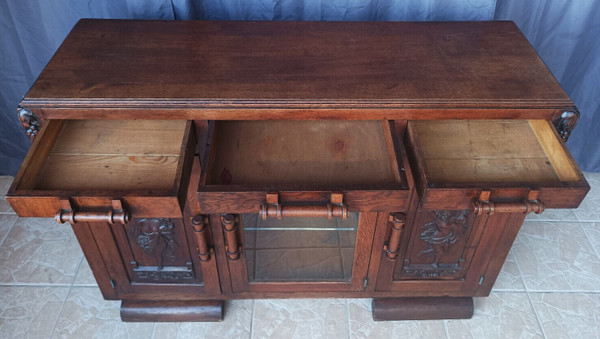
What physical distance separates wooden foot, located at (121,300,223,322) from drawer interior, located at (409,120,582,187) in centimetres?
76

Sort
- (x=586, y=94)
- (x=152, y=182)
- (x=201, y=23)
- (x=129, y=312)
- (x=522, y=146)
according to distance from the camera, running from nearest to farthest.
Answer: (x=152, y=182)
(x=522, y=146)
(x=201, y=23)
(x=129, y=312)
(x=586, y=94)

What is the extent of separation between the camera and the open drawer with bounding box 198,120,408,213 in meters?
0.92

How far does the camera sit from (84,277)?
1.49m

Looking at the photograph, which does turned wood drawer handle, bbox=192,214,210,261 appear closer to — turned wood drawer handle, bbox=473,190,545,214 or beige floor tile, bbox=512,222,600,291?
turned wood drawer handle, bbox=473,190,545,214

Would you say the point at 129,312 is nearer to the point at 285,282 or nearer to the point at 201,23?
the point at 285,282

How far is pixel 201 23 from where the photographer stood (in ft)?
3.92

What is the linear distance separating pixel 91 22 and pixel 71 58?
0.19 m

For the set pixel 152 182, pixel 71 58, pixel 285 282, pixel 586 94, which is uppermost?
pixel 71 58

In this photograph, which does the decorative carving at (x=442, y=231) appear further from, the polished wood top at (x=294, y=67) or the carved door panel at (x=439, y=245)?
the polished wood top at (x=294, y=67)

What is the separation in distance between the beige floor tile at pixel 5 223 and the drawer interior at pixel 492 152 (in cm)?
145

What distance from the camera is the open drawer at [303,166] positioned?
0.92 metres

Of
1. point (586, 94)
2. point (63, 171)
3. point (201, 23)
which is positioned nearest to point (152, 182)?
point (63, 171)

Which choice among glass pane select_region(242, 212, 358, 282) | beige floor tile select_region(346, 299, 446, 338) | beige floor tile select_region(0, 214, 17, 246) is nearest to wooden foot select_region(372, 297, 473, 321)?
beige floor tile select_region(346, 299, 446, 338)

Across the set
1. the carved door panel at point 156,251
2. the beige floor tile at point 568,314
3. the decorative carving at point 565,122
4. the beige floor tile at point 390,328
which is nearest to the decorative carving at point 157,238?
the carved door panel at point 156,251
